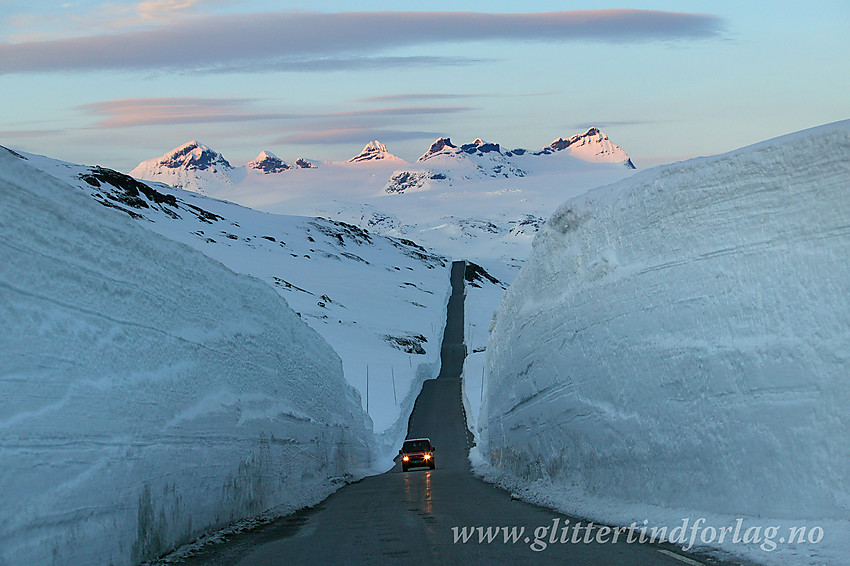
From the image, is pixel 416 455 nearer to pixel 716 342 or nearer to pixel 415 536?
pixel 415 536

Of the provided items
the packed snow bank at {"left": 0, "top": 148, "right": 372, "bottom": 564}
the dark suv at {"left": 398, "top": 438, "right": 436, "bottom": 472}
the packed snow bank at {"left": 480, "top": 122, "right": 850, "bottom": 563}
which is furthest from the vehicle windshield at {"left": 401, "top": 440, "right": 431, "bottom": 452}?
the packed snow bank at {"left": 480, "top": 122, "right": 850, "bottom": 563}

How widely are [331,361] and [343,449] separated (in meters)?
2.82

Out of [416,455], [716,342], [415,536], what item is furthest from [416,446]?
[716,342]

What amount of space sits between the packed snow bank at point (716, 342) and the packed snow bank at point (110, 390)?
219 inches

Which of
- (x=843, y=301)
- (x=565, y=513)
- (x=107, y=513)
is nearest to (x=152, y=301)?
(x=107, y=513)

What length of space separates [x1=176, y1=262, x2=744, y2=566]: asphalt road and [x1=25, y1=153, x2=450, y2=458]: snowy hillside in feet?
86.7

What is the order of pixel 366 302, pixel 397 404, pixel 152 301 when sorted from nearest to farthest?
pixel 152 301, pixel 397 404, pixel 366 302

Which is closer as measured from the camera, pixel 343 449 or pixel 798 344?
pixel 798 344

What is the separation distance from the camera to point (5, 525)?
8.88m

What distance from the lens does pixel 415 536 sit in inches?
512

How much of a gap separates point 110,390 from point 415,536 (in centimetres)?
425

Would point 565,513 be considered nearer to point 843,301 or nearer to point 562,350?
point 562,350

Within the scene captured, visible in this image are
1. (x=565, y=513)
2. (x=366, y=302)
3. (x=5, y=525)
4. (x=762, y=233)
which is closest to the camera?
(x=5, y=525)

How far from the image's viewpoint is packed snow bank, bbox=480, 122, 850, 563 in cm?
1052
